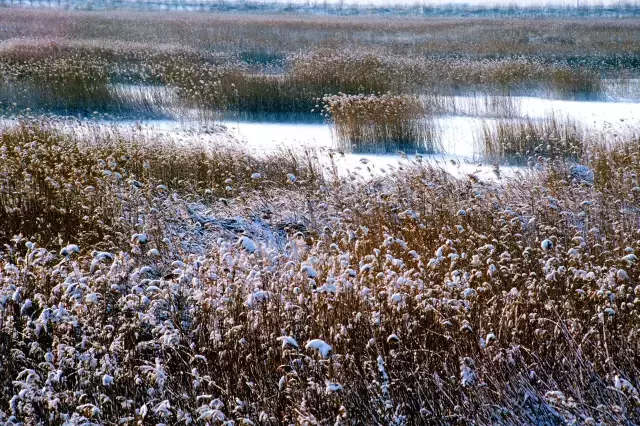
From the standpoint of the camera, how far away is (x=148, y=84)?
55.2 feet

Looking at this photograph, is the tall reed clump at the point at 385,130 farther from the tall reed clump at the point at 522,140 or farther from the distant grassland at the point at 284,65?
the distant grassland at the point at 284,65

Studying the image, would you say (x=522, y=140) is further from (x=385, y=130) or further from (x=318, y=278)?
(x=318, y=278)

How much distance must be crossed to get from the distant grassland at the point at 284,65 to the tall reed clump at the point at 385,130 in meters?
3.08

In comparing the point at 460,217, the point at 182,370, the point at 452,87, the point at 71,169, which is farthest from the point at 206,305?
the point at 452,87

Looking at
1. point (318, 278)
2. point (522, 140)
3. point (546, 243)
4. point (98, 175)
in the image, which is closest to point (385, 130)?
point (522, 140)

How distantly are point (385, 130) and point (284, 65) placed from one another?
10.9 m

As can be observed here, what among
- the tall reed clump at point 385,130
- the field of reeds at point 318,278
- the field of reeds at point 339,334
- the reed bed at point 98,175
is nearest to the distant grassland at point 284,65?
the field of reeds at point 318,278

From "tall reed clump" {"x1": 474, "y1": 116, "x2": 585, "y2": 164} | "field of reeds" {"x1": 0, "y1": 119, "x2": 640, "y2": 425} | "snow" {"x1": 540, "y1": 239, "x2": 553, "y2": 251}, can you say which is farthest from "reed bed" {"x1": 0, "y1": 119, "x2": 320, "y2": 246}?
"snow" {"x1": 540, "y1": 239, "x2": 553, "y2": 251}

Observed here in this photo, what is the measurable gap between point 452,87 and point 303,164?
29.8ft

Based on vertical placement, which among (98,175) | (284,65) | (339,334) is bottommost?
(339,334)

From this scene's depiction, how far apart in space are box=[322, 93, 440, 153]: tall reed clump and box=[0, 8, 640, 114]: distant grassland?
3079 mm

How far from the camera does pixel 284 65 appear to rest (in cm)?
2111

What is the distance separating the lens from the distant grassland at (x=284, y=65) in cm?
1455

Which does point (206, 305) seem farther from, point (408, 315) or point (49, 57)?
point (49, 57)
